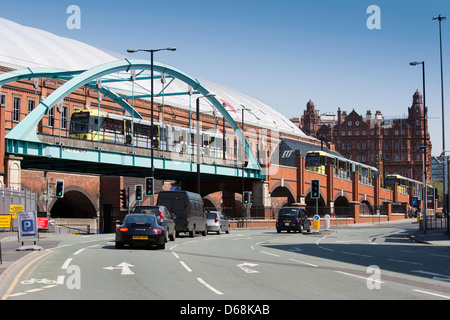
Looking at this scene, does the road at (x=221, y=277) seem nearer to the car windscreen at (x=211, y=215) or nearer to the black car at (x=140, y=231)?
the black car at (x=140, y=231)

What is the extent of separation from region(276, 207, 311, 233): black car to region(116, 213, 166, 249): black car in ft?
74.5

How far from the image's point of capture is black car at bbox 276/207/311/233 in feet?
150

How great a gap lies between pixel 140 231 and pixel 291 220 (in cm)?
2323

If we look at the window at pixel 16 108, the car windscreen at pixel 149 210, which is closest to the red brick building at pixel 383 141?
the window at pixel 16 108

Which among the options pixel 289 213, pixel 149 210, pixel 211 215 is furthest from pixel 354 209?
pixel 149 210

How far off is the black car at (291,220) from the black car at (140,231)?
74.5 feet

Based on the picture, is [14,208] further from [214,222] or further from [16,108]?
[16,108]

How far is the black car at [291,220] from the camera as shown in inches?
1802
